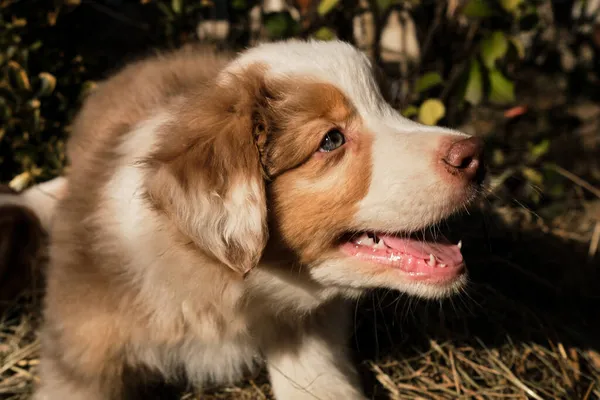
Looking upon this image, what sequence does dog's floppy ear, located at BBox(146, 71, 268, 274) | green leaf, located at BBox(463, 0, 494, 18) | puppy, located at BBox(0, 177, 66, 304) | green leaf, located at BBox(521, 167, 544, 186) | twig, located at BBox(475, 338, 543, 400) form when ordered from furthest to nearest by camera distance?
1. green leaf, located at BBox(521, 167, 544, 186)
2. green leaf, located at BBox(463, 0, 494, 18)
3. puppy, located at BBox(0, 177, 66, 304)
4. twig, located at BBox(475, 338, 543, 400)
5. dog's floppy ear, located at BBox(146, 71, 268, 274)

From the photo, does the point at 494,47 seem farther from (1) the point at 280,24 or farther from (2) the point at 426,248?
(2) the point at 426,248

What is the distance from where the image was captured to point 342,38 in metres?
4.04

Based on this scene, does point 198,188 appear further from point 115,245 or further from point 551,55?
point 551,55

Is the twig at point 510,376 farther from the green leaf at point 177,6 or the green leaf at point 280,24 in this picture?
the green leaf at point 177,6

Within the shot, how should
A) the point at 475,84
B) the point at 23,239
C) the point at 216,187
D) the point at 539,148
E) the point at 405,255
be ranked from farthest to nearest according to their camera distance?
the point at 539,148 < the point at 475,84 < the point at 23,239 < the point at 405,255 < the point at 216,187

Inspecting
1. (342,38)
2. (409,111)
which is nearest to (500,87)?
(409,111)

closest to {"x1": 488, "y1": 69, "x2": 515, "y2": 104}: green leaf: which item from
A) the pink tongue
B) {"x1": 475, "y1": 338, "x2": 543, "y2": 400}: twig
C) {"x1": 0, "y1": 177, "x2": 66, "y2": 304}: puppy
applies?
{"x1": 475, "y1": 338, "x2": 543, "y2": 400}: twig

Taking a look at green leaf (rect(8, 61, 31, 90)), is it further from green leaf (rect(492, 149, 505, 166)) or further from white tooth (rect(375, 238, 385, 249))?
green leaf (rect(492, 149, 505, 166))

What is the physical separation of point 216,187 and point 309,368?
93cm

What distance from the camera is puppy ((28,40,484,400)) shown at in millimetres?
1976

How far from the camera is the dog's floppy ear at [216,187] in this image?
6.25 feet

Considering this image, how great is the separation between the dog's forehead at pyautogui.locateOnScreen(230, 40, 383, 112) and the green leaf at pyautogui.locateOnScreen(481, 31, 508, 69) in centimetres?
138

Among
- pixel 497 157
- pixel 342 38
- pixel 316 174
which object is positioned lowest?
pixel 497 157

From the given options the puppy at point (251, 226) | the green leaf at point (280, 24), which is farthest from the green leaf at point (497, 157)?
the puppy at point (251, 226)
